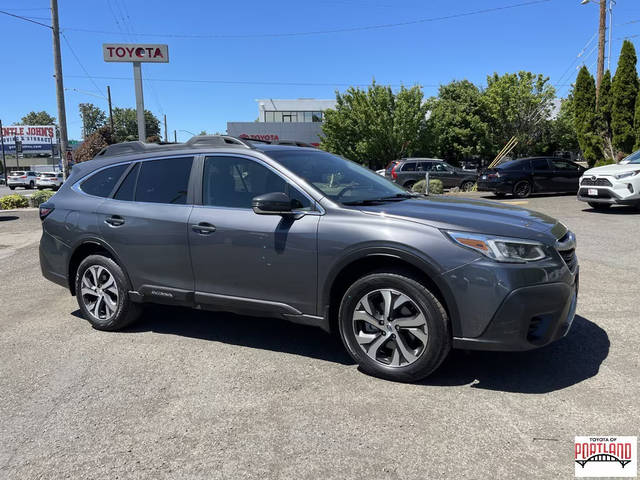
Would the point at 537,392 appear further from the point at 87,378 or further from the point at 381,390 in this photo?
the point at 87,378

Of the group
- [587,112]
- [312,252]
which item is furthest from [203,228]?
[587,112]

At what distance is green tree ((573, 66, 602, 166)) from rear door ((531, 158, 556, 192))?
421 centimetres

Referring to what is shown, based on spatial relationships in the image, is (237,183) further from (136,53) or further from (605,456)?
(136,53)

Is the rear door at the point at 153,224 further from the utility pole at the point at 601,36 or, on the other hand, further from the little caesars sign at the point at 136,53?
the utility pole at the point at 601,36

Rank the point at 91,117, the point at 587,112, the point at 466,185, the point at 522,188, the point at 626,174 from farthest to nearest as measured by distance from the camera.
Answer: the point at 91,117 → the point at 466,185 → the point at 587,112 → the point at 522,188 → the point at 626,174

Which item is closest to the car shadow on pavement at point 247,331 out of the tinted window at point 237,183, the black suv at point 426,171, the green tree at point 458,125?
the tinted window at point 237,183

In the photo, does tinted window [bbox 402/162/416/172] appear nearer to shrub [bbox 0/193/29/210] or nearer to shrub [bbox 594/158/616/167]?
shrub [bbox 594/158/616/167]

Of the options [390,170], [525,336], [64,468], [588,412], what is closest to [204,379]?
[64,468]

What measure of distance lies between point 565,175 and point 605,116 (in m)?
4.46

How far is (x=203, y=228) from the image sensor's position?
161 inches

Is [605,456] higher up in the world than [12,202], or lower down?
lower down

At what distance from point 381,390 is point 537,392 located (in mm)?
1020

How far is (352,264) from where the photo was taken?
3.58 metres

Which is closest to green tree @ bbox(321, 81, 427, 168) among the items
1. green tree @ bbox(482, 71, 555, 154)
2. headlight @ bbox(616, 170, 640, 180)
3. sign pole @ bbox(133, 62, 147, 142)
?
green tree @ bbox(482, 71, 555, 154)
